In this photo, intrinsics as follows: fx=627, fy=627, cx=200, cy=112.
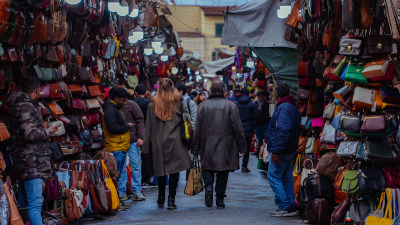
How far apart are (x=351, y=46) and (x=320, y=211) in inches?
97.5

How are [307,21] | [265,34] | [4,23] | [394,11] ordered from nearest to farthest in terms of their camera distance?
[4,23], [394,11], [307,21], [265,34]

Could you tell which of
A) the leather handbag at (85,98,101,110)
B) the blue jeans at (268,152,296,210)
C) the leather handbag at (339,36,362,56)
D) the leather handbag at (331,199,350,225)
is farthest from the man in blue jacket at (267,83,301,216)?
the leather handbag at (85,98,101,110)

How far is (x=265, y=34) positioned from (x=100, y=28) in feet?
9.92

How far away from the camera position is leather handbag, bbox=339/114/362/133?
22.8 ft

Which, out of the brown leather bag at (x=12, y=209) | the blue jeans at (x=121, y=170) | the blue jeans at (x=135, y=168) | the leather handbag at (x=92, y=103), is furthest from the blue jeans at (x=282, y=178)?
the brown leather bag at (x=12, y=209)

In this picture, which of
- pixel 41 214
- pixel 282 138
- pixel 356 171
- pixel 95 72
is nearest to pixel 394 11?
pixel 356 171

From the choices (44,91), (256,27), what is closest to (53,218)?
(44,91)

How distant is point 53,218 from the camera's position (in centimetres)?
756

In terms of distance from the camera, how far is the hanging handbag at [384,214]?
6.57 meters

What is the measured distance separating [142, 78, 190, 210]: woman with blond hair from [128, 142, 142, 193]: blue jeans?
1275 mm

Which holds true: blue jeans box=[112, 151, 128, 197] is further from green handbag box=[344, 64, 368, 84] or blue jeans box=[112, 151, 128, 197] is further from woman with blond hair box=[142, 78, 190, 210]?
green handbag box=[344, 64, 368, 84]

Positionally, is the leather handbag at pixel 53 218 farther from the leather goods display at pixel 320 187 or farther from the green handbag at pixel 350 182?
the green handbag at pixel 350 182

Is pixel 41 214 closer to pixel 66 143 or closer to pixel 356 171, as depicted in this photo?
pixel 66 143

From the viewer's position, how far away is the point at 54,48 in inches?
333
